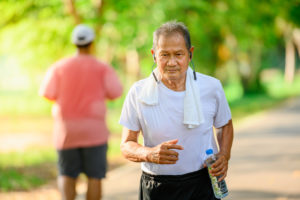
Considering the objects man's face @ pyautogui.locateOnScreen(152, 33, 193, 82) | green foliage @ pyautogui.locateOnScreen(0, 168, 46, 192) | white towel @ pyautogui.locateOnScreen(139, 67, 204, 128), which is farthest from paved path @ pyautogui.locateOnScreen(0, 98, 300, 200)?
man's face @ pyautogui.locateOnScreen(152, 33, 193, 82)

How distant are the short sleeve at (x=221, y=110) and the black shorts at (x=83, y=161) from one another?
7.08 ft

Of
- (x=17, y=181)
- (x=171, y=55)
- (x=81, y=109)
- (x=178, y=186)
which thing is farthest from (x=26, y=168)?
(x=171, y=55)

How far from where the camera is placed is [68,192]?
5.17 metres

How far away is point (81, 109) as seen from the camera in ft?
16.6

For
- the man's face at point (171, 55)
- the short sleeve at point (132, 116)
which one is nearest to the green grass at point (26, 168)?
the short sleeve at point (132, 116)

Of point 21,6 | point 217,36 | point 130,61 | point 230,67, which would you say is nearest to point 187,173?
point 21,6

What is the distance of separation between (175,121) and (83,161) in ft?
7.76

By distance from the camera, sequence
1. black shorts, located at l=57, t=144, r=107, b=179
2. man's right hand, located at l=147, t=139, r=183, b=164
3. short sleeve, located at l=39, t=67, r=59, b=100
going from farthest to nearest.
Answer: black shorts, located at l=57, t=144, r=107, b=179
short sleeve, located at l=39, t=67, r=59, b=100
man's right hand, located at l=147, t=139, r=183, b=164

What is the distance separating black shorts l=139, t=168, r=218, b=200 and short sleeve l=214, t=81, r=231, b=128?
1.01 ft

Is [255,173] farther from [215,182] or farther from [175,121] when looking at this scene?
[175,121]

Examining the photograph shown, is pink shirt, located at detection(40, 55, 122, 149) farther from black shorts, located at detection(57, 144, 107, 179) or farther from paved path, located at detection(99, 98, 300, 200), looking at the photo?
paved path, located at detection(99, 98, 300, 200)

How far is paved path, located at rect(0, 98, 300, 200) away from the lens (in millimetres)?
6758

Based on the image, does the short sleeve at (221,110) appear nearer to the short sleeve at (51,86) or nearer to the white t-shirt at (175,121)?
the white t-shirt at (175,121)

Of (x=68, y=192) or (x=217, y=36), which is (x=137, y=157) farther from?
(x=217, y=36)
